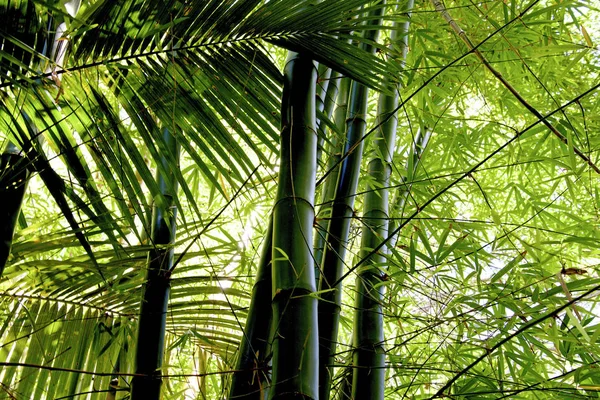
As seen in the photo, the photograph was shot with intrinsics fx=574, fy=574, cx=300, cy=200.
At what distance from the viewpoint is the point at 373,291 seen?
3.45 ft

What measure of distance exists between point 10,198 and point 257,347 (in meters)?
0.37

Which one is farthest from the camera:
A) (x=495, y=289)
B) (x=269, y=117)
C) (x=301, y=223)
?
(x=495, y=289)

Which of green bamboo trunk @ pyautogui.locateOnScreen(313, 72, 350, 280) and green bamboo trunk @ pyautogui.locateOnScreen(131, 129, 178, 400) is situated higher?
green bamboo trunk @ pyautogui.locateOnScreen(313, 72, 350, 280)

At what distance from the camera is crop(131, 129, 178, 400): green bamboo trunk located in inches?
34.7

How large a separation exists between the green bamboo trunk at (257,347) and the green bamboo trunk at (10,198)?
316mm

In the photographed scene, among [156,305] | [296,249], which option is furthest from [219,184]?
[296,249]

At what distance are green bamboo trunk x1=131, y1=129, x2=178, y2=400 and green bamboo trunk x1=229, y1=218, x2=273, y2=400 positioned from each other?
15cm

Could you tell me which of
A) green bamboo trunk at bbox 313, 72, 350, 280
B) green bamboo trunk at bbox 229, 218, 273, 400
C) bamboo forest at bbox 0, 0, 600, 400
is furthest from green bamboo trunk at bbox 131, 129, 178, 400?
green bamboo trunk at bbox 313, 72, 350, 280

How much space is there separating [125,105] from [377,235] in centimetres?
48

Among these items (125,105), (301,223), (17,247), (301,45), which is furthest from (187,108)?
(17,247)

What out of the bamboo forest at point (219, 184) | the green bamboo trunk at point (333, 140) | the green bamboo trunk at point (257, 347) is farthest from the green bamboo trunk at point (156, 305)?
the green bamboo trunk at point (333, 140)

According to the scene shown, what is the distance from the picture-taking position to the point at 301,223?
760 mm

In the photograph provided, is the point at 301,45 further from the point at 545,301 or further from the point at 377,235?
the point at 545,301

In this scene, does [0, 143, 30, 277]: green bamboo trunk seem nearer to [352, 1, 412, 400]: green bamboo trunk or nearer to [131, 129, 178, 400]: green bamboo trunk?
[131, 129, 178, 400]: green bamboo trunk
